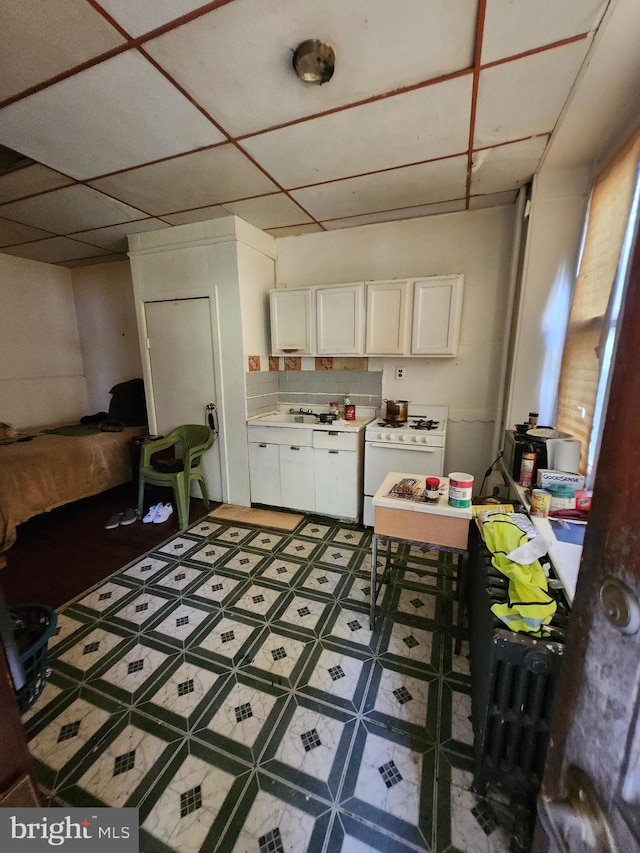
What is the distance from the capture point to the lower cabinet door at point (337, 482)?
9.34 feet

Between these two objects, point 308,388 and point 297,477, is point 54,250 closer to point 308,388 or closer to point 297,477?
point 308,388

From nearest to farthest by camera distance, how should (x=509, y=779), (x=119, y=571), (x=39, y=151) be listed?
(x=509, y=779) → (x=39, y=151) → (x=119, y=571)

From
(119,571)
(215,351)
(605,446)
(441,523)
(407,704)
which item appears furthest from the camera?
(215,351)

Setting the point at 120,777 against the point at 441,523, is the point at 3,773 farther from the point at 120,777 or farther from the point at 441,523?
the point at 441,523

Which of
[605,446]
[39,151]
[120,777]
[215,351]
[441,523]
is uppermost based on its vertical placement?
[39,151]

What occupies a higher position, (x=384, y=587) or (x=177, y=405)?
(x=177, y=405)

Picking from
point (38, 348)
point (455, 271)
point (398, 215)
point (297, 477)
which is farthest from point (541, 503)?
point (38, 348)

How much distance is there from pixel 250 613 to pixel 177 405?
225 centimetres

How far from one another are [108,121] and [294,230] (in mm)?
1746

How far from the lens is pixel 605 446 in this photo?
0.43 metres

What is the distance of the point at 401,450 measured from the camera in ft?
8.77

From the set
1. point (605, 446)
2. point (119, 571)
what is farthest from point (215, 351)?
point (605, 446)

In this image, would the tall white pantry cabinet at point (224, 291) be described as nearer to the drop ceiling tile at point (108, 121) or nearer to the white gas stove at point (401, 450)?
the drop ceiling tile at point (108, 121)

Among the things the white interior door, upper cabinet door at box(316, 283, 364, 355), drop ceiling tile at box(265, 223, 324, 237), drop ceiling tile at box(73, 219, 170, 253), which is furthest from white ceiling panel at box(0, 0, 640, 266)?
the white interior door
